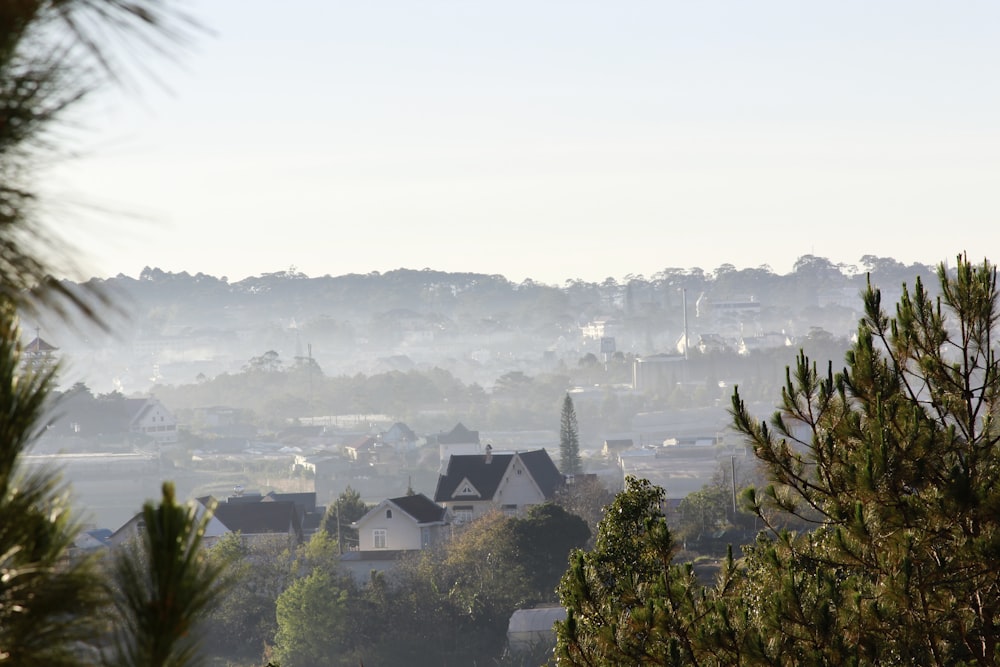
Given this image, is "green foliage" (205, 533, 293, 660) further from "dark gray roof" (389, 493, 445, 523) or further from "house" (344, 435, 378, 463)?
"house" (344, 435, 378, 463)

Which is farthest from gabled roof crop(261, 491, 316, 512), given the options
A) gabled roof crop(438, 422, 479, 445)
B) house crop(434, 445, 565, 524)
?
gabled roof crop(438, 422, 479, 445)

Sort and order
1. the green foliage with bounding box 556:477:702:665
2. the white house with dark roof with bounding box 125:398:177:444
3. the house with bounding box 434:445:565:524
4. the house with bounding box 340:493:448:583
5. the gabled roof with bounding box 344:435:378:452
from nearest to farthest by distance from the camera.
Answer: the green foliage with bounding box 556:477:702:665 < the house with bounding box 340:493:448:583 < the house with bounding box 434:445:565:524 < the gabled roof with bounding box 344:435:378:452 < the white house with dark roof with bounding box 125:398:177:444

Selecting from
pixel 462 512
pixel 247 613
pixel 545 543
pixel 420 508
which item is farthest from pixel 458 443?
pixel 545 543

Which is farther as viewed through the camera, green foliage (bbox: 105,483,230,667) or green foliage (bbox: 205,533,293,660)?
green foliage (bbox: 205,533,293,660)

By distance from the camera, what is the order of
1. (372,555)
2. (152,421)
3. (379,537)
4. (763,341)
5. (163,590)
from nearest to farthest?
1. (163,590)
2. (372,555)
3. (379,537)
4. (152,421)
5. (763,341)

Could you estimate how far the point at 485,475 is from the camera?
30.2m

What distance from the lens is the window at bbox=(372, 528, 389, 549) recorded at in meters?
26.6

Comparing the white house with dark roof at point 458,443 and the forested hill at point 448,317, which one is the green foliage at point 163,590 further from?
the forested hill at point 448,317

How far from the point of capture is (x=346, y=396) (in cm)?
10019

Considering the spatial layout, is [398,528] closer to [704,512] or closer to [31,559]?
[704,512]

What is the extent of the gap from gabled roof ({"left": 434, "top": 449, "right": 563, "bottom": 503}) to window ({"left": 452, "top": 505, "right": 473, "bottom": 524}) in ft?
0.76

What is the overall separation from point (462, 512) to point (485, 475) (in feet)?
4.14

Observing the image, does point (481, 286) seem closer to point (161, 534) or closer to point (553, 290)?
point (553, 290)

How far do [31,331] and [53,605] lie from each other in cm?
40
